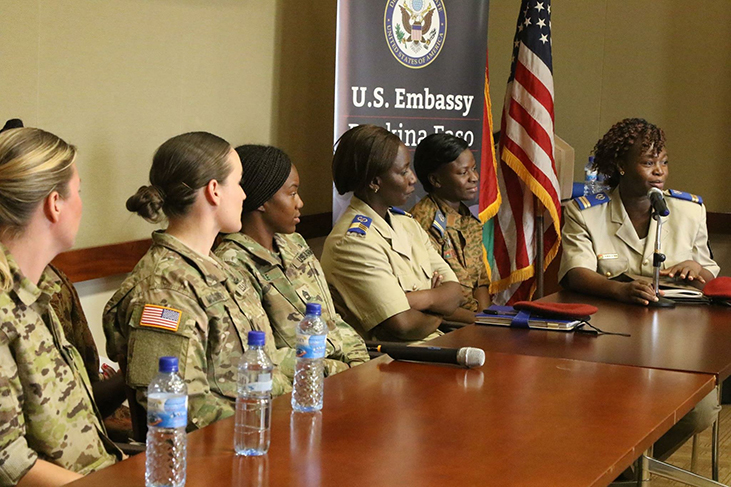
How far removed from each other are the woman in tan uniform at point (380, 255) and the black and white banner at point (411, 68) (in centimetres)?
108

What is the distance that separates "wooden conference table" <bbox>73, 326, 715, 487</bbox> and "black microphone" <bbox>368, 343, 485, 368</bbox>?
0.07ft

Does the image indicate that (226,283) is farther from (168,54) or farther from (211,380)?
(168,54)

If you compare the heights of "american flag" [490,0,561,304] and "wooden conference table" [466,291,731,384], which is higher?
"american flag" [490,0,561,304]

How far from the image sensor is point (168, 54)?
4.04m

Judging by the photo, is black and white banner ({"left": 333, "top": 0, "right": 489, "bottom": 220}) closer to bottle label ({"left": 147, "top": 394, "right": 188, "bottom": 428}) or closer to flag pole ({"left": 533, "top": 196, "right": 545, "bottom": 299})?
flag pole ({"left": 533, "top": 196, "right": 545, "bottom": 299})

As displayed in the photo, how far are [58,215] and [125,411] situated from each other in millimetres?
1180

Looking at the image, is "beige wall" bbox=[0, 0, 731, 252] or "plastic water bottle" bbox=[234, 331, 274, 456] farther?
"beige wall" bbox=[0, 0, 731, 252]

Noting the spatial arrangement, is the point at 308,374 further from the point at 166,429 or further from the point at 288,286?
the point at 288,286

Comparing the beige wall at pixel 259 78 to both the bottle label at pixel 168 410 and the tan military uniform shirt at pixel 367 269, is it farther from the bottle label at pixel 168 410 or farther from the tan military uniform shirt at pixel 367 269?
the bottle label at pixel 168 410

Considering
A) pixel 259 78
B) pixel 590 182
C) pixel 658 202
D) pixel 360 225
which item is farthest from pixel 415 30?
pixel 658 202

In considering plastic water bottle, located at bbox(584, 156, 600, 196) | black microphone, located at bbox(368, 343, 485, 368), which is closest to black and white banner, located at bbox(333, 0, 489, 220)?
plastic water bottle, located at bbox(584, 156, 600, 196)

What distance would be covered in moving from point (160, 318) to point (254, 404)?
1.73 feet

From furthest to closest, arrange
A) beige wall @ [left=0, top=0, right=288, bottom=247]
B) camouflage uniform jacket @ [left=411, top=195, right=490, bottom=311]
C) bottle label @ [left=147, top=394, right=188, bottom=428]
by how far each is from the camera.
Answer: camouflage uniform jacket @ [left=411, top=195, right=490, bottom=311], beige wall @ [left=0, top=0, right=288, bottom=247], bottle label @ [left=147, top=394, right=188, bottom=428]

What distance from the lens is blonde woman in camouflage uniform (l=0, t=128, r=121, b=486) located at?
5.49 feet
